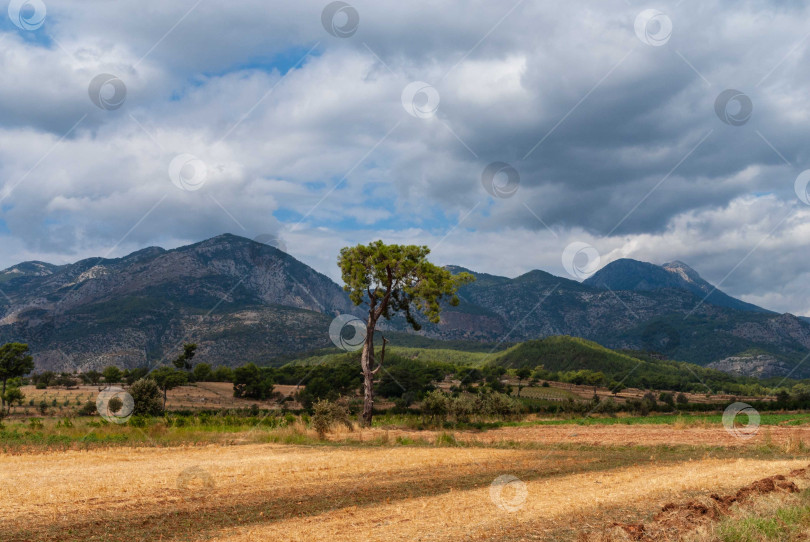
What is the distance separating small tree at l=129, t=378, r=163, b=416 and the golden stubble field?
52.5ft

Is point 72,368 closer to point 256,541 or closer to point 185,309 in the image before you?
point 185,309

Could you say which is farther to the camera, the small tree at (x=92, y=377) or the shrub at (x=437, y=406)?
the small tree at (x=92, y=377)

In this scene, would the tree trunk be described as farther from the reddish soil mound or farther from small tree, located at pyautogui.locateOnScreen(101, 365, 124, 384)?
small tree, located at pyautogui.locateOnScreen(101, 365, 124, 384)

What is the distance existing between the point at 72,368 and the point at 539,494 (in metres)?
140

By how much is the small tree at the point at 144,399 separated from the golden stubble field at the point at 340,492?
1601 cm

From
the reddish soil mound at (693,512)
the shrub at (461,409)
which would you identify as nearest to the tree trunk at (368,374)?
the shrub at (461,409)

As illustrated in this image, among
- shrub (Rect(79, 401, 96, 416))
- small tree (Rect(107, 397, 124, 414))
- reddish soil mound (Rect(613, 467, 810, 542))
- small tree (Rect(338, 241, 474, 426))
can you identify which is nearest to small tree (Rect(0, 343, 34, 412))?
shrub (Rect(79, 401, 96, 416))

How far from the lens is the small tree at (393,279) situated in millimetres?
39125

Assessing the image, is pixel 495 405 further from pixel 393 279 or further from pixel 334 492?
pixel 334 492

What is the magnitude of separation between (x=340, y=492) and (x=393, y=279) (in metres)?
26.2

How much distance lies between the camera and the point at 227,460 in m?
20.1

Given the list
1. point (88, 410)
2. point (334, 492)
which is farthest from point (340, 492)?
point (88, 410)

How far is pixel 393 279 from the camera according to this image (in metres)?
39.9

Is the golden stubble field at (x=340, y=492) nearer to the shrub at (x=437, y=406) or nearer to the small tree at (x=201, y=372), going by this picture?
the shrub at (x=437, y=406)
